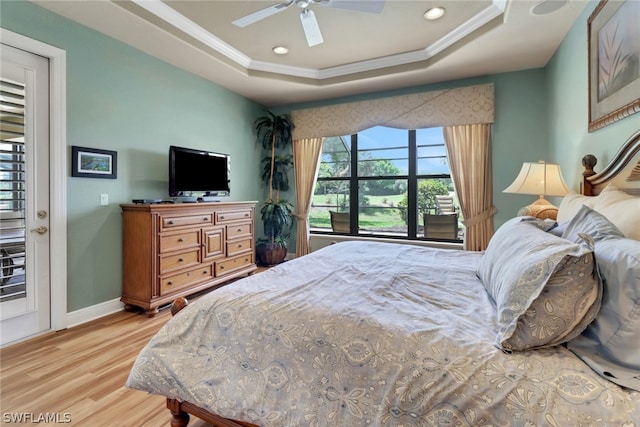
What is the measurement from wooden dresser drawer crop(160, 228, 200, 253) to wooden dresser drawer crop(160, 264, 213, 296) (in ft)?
0.89

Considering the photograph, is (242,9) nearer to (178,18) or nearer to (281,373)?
(178,18)

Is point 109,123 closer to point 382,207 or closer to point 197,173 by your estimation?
point 197,173

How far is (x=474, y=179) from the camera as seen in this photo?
3.81 metres

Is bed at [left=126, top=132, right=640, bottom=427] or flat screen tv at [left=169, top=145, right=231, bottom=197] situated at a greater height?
flat screen tv at [left=169, top=145, right=231, bottom=197]

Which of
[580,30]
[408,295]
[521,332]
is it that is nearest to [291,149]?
[580,30]

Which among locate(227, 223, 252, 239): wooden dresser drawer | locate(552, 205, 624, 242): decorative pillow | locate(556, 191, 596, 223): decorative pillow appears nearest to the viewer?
locate(552, 205, 624, 242): decorative pillow

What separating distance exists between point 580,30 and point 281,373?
3317 millimetres

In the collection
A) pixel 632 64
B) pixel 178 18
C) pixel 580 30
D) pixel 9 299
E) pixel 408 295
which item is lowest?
pixel 9 299

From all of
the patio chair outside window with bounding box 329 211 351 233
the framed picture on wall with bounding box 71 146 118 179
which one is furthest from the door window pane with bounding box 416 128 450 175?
the framed picture on wall with bounding box 71 146 118 179

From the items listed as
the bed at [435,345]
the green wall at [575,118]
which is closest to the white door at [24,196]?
the bed at [435,345]

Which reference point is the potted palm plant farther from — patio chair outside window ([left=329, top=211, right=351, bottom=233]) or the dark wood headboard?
the dark wood headboard

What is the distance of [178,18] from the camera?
2766 mm

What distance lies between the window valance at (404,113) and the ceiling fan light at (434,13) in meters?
1.28

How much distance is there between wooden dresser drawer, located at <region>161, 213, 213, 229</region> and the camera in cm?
288
